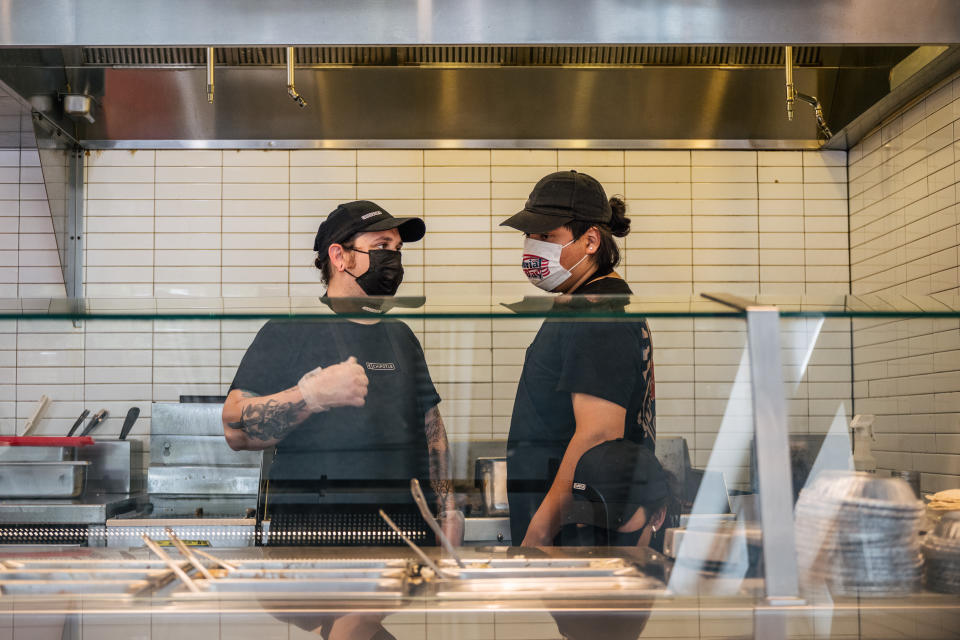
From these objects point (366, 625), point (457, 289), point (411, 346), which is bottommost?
point (366, 625)

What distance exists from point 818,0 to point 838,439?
2.34 m

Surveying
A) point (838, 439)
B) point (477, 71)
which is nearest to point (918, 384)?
point (838, 439)

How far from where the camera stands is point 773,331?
1.15 meters

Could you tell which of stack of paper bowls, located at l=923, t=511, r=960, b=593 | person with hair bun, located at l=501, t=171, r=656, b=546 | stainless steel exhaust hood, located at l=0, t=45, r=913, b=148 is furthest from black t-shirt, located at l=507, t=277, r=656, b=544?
stainless steel exhaust hood, located at l=0, t=45, r=913, b=148

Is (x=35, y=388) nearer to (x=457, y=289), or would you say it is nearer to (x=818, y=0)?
(x=457, y=289)

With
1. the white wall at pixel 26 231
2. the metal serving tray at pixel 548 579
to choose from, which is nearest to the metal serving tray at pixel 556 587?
the metal serving tray at pixel 548 579

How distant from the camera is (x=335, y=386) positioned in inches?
56.7

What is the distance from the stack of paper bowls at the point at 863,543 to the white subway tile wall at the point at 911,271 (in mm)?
Answer: 164

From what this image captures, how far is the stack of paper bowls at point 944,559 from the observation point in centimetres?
109

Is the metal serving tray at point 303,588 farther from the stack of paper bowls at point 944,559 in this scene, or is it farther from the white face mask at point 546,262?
the white face mask at point 546,262

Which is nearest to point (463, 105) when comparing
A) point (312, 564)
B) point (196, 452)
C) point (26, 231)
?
point (26, 231)

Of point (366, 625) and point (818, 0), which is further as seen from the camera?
point (818, 0)

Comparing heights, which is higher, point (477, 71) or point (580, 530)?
point (477, 71)

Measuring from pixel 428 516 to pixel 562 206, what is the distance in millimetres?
797
